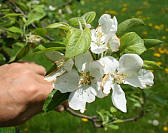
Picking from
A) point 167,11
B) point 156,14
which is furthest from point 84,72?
point 167,11

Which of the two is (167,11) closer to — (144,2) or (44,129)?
(144,2)

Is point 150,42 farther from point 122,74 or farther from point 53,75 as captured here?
point 53,75

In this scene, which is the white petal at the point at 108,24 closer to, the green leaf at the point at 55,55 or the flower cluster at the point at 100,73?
the flower cluster at the point at 100,73

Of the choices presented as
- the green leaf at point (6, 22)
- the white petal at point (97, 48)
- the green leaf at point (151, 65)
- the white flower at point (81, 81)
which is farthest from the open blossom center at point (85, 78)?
the green leaf at point (6, 22)

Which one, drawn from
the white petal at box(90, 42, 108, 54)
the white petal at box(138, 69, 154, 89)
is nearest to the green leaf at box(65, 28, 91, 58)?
the white petal at box(90, 42, 108, 54)

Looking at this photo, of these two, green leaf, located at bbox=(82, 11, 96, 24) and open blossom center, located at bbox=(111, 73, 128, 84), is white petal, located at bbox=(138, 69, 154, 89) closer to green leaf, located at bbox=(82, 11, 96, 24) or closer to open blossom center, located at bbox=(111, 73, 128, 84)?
open blossom center, located at bbox=(111, 73, 128, 84)

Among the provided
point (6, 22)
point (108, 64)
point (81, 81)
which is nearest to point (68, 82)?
point (81, 81)

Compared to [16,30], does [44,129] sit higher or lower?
lower
